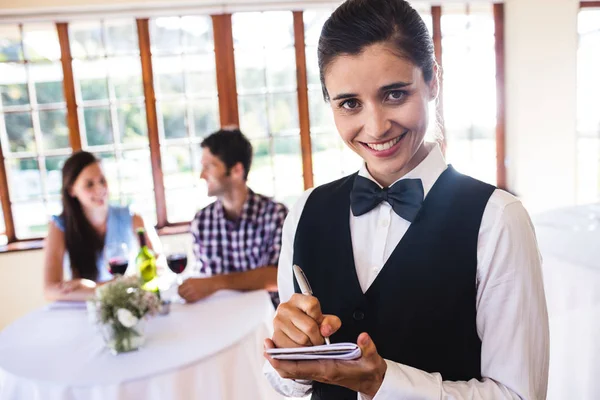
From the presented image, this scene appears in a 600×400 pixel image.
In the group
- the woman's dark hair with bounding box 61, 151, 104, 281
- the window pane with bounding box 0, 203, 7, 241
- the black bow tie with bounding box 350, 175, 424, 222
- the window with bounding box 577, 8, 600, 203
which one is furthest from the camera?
the window with bounding box 577, 8, 600, 203

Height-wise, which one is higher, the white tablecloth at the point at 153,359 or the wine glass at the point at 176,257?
the wine glass at the point at 176,257

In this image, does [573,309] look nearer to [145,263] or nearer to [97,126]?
[145,263]

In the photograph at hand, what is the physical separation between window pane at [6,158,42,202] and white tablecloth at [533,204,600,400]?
12.8 ft

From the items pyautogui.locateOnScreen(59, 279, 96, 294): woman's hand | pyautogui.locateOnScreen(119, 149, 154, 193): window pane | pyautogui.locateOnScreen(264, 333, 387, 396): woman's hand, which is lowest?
pyautogui.locateOnScreen(59, 279, 96, 294): woman's hand

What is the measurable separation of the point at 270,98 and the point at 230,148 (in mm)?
1744

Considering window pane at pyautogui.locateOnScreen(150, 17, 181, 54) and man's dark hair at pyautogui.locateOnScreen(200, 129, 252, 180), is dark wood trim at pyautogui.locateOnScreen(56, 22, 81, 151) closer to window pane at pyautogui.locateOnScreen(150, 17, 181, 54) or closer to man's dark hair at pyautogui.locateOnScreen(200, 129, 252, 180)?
window pane at pyautogui.locateOnScreen(150, 17, 181, 54)

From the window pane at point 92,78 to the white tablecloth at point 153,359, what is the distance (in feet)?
8.22

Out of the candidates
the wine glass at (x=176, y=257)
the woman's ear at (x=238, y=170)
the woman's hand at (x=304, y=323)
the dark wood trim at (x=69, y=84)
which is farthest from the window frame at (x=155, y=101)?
the woman's hand at (x=304, y=323)

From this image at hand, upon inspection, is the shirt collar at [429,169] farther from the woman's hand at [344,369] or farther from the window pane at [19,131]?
the window pane at [19,131]

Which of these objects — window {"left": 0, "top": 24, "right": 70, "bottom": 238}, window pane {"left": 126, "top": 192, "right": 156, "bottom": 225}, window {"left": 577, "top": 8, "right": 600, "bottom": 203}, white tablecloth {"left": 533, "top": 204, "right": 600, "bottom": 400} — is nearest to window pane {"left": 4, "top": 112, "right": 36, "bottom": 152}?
window {"left": 0, "top": 24, "right": 70, "bottom": 238}

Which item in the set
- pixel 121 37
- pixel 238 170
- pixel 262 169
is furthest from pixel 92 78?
pixel 238 170

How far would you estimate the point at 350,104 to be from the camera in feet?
3.01

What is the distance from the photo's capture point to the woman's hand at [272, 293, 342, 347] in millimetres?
783

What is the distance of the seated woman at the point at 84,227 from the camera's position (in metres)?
2.54
